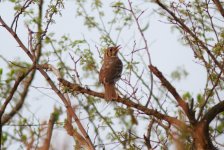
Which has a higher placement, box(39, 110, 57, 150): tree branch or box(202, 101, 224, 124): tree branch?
box(202, 101, 224, 124): tree branch

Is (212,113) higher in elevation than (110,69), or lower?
lower

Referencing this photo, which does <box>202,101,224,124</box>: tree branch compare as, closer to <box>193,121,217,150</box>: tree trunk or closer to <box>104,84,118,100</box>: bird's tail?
<box>193,121,217,150</box>: tree trunk

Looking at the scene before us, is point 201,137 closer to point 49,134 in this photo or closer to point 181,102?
point 181,102

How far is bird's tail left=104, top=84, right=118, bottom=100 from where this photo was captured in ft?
23.6

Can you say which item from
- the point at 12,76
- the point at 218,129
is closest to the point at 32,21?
the point at 12,76

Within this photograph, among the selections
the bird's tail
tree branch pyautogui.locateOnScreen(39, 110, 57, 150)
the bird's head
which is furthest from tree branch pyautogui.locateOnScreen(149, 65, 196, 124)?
the bird's head

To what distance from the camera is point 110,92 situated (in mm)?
7883

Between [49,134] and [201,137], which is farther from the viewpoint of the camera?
[201,137]

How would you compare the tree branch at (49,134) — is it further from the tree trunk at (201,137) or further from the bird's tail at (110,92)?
the bird's tail at (110,92)

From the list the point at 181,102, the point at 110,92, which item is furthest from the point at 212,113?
the point at 110,92

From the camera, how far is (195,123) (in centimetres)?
438

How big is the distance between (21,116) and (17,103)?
0.46 m

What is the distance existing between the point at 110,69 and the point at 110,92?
5.73 ft

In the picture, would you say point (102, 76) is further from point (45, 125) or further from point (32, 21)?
point (45, 125)
